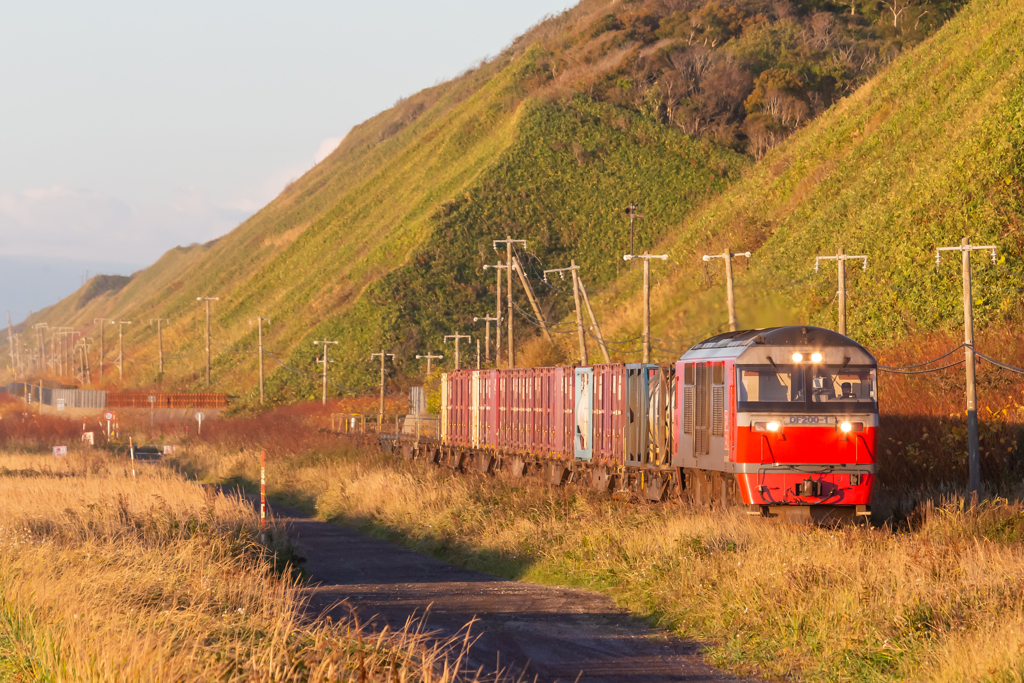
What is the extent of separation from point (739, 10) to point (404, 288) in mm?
48409

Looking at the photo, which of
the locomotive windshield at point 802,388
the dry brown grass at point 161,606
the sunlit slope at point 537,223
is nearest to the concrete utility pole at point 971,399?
the locomotive windshield at point 802,388

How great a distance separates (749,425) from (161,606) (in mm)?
10290

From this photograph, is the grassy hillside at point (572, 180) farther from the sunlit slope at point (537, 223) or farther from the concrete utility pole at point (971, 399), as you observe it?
the concrete utility pole at point (971, 399)

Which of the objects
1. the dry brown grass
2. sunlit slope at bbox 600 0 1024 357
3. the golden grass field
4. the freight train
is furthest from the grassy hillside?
the dry brown grass

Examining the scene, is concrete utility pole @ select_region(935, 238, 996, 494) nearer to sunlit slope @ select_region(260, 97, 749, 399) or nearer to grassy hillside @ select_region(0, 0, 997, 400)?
grassy hillside @ select_region(0, 0, 997, 400)

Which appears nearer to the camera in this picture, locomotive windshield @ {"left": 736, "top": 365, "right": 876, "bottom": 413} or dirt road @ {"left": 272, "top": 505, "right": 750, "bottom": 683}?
dirt road @ {"left": 272, "top": 505, "right": 750, "bottom": 683}

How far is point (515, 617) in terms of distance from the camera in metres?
14.3

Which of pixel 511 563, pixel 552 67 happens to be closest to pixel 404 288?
pixel 552 67

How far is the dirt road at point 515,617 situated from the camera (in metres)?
11.1

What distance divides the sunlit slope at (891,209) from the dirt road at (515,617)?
12.6 metres

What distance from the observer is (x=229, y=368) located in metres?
98.4

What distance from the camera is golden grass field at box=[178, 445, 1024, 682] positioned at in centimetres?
1034

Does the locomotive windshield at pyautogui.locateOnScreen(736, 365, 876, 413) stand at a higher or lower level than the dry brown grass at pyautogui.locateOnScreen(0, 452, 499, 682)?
higher

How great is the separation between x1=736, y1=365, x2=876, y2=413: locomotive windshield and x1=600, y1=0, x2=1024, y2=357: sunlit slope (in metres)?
9.23
